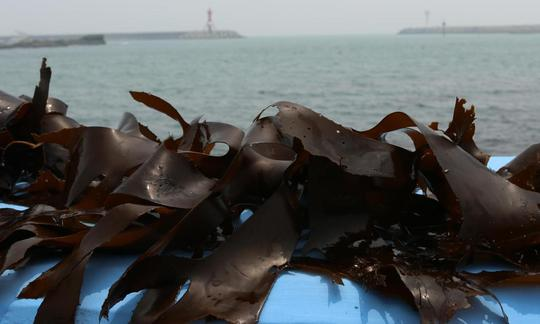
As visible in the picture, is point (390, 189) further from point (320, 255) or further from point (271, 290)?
point (271, 290)

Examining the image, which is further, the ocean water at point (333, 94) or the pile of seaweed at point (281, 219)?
the ocean water at point (333, 94)

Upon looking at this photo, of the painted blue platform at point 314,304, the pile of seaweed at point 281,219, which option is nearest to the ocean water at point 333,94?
the pile of seaweed at point 281,219

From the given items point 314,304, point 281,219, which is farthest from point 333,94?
point 314,304

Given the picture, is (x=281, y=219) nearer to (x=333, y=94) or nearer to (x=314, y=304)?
(x=314, y=304)

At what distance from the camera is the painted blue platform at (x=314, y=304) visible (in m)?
0.86

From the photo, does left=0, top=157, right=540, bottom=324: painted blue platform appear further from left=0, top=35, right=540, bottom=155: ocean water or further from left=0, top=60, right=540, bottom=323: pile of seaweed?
left=0, top=35, right=540, bottom=155: ocean water

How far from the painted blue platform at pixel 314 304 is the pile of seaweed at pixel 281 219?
0.02 metres

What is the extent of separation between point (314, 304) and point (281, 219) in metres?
0.21

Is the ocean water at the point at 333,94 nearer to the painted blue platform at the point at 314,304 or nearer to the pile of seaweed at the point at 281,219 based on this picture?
the pile of seaweed at the point at 281,219

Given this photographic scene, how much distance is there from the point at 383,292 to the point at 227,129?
619 millimetres

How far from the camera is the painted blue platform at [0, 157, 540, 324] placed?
864 millimetres

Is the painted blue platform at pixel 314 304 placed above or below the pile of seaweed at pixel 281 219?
below

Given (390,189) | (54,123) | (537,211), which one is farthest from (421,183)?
(54,123)

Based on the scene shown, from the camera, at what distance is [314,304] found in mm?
900
